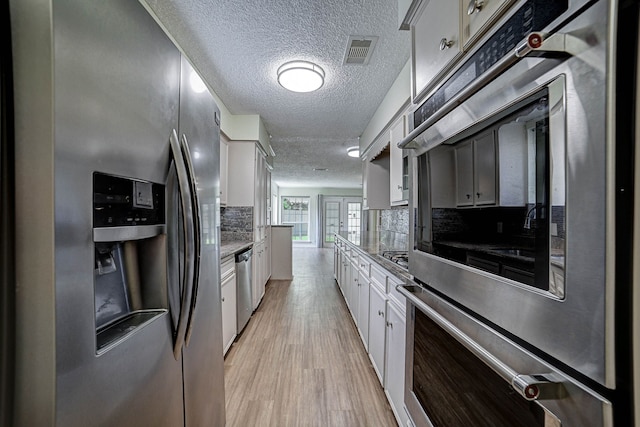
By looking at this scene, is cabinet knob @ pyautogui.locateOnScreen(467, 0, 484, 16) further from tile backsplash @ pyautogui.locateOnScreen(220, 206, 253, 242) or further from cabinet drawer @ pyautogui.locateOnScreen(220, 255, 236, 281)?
tile backsplash @ pyautogui.locateOnScreen(220, 206, 253, 242)

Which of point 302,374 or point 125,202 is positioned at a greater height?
point 125,202

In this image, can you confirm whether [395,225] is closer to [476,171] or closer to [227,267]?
[227,267]

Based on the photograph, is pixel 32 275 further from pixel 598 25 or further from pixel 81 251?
pixel 598 25

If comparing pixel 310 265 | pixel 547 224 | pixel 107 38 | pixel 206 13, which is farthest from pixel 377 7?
pixel 310 265

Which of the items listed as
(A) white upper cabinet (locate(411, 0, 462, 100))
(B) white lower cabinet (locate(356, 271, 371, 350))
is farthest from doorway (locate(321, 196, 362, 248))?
(A) white upper cabinet (locate(411, 0, 462, 100))

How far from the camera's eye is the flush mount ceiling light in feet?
6.97

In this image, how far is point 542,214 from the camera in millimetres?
502

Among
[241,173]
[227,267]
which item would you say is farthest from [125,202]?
[241,173]

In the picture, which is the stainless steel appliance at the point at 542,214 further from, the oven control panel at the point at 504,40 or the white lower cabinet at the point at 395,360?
the white lower cabinet at the point at 395,360

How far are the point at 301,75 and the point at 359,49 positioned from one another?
A: 0.49 meters

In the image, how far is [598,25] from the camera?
39cm

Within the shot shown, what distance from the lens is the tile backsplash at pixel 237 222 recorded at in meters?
3.46

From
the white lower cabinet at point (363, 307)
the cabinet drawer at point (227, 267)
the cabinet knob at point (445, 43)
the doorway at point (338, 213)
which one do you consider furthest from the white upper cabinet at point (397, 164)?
the doorway at point (338, 213)

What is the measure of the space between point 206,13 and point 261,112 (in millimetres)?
1622
